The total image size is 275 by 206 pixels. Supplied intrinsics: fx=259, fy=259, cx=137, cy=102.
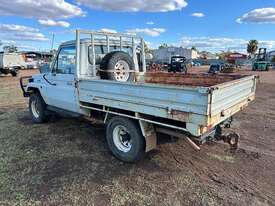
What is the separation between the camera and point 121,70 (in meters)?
5.57

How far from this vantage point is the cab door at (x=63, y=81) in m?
5.38

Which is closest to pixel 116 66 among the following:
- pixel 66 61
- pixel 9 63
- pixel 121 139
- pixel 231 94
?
pixel 66 61

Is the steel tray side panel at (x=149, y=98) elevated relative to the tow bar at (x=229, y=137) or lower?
elevated

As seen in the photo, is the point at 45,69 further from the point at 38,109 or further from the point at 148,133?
the point at 148,133

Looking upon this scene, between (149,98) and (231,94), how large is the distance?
A: 128 cm

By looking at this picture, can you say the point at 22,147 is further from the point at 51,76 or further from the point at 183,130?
the point at 183,130

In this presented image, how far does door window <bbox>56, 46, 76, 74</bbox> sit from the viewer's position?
17.8ft

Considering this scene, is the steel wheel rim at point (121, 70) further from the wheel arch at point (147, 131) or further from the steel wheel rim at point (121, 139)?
the wheel arch at point (147, 131)

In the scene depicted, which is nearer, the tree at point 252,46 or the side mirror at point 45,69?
the side mirror at point 45,69

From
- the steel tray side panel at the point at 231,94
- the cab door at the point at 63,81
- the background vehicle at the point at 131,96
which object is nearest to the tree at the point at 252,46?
the background vehicle at the point at 131,96

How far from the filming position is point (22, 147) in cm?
533

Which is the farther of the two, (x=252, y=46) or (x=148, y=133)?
(x=252, y=46)

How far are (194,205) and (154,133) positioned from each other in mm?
1365

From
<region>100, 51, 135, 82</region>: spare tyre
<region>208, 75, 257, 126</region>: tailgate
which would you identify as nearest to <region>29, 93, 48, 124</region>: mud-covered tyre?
<region>100, 51, 135, 82</region>: spare tyre
